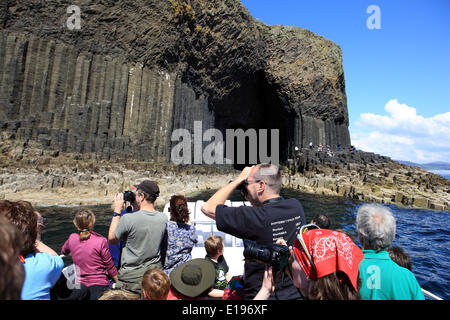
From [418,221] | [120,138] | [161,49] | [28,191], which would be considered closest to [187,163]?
[120,138]

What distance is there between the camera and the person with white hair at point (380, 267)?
207 cm

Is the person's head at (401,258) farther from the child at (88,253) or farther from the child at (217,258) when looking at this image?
the child at (88,253)

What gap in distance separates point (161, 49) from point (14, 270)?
25.1 m

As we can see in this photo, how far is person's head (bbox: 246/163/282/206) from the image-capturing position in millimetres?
2221

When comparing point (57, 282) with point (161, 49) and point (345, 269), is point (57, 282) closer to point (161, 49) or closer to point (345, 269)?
point (345, 269)

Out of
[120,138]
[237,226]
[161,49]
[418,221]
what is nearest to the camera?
[237,226]

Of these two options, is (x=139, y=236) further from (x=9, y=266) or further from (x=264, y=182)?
(x=9, y=266)

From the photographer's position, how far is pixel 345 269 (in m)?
1.77

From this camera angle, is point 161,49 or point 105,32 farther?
point 161,49

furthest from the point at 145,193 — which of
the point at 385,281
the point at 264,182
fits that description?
the point at 385,281

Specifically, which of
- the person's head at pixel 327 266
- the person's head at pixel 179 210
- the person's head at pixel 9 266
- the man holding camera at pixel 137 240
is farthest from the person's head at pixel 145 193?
the person's head at pixel 9 266

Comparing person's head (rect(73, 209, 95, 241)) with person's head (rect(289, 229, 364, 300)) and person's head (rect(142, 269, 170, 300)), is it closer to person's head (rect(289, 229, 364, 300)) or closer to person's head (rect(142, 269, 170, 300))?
person's head (rect(142, 269, 170, 300))

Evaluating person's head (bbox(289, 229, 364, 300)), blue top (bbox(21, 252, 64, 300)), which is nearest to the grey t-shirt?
blue top (bbox(21, 252, 64, 300))

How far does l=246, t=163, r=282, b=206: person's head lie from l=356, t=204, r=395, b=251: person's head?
27.6 inches
